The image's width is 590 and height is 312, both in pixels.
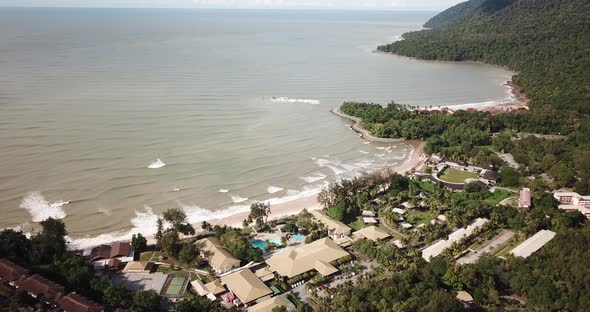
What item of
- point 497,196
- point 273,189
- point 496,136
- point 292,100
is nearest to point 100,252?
point 273,189

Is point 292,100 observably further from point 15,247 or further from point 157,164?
point 15,247

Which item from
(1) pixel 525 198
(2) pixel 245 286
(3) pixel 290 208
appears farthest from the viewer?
(3) pixel 290 208

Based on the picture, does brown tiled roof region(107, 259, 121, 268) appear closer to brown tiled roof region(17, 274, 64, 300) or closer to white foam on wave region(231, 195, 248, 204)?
brown tiled roof region(17, 274, 64, 300)

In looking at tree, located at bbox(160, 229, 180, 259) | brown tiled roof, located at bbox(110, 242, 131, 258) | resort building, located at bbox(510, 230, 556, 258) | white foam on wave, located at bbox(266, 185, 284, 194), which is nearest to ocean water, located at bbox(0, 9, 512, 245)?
white foam on wave, located at bbox(266, 185, 284, 194)

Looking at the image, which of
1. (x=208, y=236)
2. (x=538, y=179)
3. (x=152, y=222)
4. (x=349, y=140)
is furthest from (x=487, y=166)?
(x=152, y=222)

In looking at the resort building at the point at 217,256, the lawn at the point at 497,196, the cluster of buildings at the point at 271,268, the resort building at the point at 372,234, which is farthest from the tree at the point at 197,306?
the lawn at the point at 497,196
